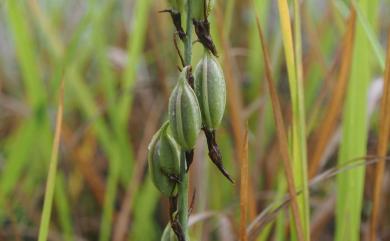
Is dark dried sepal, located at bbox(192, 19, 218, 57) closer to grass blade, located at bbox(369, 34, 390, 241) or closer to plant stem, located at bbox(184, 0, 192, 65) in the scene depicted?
plant stem, located at bbox(184, 0, 192, 65)

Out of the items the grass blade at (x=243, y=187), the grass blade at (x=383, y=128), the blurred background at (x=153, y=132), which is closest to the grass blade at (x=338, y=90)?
the blurred background at (x=153, y=132)

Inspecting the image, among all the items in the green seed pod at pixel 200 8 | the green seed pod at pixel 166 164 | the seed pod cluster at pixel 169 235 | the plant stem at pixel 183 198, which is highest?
the green seed pod at pixel 200 8

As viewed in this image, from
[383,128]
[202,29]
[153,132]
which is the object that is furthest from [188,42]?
[153,132]

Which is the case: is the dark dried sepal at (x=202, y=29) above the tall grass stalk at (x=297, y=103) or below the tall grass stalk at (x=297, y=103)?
above

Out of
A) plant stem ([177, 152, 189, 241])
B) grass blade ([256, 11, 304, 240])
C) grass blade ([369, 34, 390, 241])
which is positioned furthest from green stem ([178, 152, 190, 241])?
grass blade ([369, 34, 390, 241])

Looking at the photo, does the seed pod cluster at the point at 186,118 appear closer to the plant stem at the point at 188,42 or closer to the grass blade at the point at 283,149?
the plant stem at the point at 188,42

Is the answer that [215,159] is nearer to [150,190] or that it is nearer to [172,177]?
[172,177]

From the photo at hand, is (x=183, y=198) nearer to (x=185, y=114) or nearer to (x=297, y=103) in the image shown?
(x=185, y=114)
